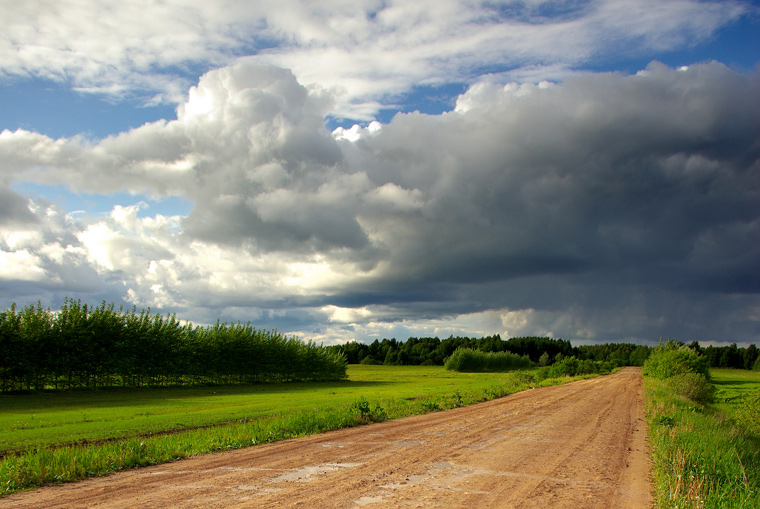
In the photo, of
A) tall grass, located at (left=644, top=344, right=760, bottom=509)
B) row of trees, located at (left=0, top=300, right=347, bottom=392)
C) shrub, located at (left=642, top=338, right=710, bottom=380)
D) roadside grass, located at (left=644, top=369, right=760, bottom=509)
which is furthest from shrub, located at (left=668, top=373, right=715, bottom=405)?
row of trees, located at (left=0, top=300, right=347, bottom=392)

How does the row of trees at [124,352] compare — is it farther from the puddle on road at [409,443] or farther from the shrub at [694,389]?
the shrub at [694,389]

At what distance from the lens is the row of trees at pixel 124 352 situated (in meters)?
53.8

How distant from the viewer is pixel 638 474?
13156 millimetres

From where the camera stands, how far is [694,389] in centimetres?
4753

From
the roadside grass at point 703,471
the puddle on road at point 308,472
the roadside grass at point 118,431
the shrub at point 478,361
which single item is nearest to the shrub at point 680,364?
the roadside grass at point 118,431

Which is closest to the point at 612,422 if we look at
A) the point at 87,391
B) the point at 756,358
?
the point at 87,391

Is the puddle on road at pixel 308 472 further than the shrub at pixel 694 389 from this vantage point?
No

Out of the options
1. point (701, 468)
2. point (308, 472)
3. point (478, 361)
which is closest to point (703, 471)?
point (701, 468)

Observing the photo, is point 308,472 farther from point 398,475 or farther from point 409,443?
point 409,443

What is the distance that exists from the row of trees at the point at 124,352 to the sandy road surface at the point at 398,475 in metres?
49.2

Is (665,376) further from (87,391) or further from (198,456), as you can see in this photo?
(87,391)

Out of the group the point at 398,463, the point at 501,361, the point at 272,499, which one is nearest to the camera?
the point at 272,499

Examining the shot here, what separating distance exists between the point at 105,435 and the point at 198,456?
13486mm

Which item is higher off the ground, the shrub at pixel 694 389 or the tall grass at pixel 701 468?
the tall grass at pixel 701 468
